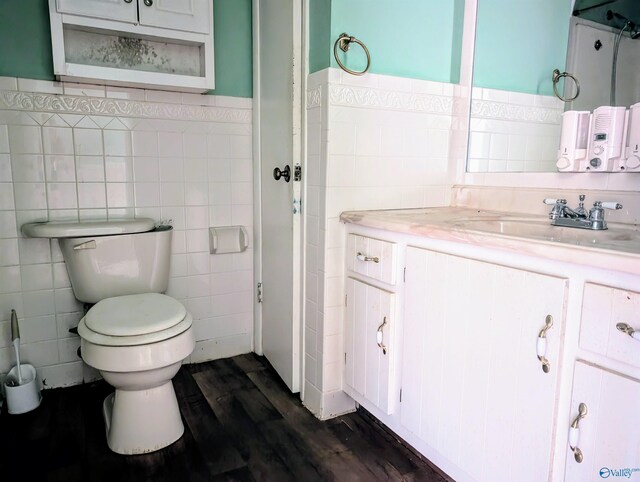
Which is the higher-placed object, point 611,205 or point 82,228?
point 611,205

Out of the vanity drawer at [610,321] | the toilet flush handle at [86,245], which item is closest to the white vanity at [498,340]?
the vanity drawer at [610,321]

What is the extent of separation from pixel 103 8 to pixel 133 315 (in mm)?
1141

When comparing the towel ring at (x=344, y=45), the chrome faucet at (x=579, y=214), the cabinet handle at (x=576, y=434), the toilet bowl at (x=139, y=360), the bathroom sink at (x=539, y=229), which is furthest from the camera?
the towel ring at (x=344, y=45)

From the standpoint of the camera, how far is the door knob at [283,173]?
1786 millimetres

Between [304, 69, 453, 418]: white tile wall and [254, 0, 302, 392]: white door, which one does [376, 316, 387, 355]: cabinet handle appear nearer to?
[304, 69, 453, 418]: white tile wall

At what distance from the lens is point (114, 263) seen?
1.76 meters

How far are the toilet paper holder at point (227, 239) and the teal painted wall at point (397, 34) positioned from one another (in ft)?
2.87

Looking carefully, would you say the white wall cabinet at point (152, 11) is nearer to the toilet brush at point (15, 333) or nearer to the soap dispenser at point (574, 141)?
the toilet brush at point (15, 333)

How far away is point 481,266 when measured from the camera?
3.70 ft

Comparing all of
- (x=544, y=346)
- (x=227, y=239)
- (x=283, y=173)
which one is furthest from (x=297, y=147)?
(x=544, y=346)

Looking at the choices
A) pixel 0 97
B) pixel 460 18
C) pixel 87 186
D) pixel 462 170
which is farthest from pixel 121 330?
pixel 460 18

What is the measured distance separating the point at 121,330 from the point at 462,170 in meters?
1.42

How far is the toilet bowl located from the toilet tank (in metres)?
0.15

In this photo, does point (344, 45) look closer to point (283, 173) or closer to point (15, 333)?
point (283, 173)
